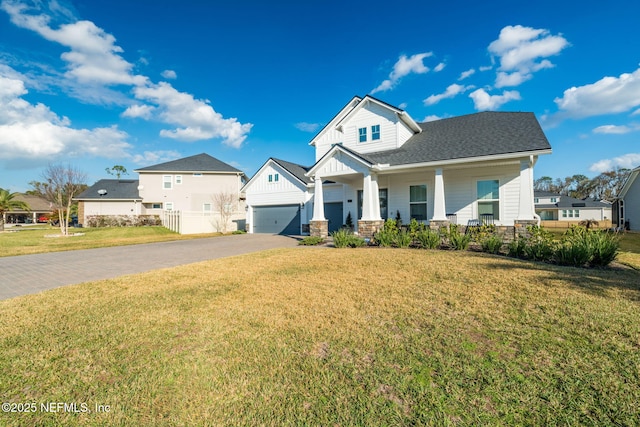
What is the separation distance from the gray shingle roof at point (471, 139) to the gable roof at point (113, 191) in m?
26.7

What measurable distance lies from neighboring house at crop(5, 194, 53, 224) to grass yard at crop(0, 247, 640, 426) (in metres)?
59.1

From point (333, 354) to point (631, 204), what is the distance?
32.1 meters

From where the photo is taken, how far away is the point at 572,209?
38.8m

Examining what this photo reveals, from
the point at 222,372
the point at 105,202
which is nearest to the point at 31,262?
the point at 222,372

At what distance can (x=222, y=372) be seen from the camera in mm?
2771

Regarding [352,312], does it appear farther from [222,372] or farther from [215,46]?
[215,46]

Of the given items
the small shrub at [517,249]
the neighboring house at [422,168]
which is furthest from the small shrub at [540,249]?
the neighboring house at [422,168]

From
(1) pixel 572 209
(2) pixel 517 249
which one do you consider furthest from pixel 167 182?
(1) pixel 572 209

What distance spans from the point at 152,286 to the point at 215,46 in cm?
1467

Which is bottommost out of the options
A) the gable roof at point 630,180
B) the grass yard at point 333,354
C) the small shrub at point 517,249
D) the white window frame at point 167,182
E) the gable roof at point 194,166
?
the grass yard at point 333,354

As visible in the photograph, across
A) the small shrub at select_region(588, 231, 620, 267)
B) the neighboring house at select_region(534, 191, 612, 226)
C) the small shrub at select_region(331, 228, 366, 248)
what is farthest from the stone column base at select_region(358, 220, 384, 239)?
the neighboring house at select_region(534, 191, 612, 226)

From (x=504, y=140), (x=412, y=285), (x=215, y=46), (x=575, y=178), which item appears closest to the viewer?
(x=412, y=285)

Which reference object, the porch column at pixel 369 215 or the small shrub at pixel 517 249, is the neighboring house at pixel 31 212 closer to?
the porch column at pixel 369 215

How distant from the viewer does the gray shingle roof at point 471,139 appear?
11.2 m
